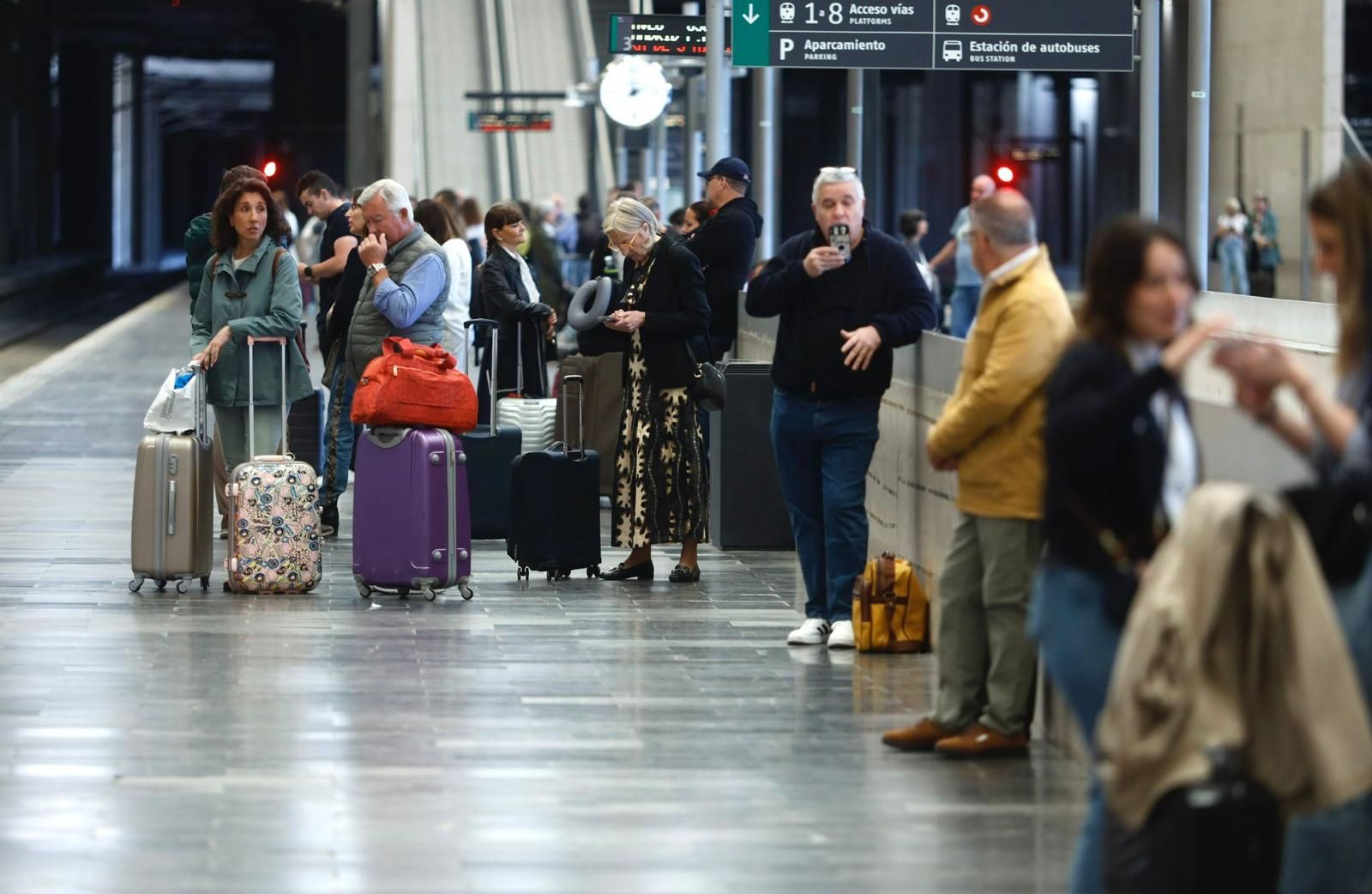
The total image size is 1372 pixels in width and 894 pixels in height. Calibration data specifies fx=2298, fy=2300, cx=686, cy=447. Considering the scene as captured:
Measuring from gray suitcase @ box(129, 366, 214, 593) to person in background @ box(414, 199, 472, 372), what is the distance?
6.70 feet

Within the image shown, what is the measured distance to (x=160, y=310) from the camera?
34.3 m

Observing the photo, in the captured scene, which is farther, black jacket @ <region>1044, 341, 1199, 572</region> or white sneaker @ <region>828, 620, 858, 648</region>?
white sneaker @ <region>828, 620, 858, 648</region>

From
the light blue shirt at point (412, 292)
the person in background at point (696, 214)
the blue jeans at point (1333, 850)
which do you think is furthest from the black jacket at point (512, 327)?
the blue jeans at point (1333, 850)

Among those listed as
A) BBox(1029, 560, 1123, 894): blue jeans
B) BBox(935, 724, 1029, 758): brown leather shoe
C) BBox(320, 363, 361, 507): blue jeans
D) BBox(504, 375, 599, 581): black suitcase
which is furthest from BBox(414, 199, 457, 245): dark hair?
BBox(1029, 560, 1123, 894): blue jeans

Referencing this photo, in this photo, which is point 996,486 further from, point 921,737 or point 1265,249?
point 1265,249

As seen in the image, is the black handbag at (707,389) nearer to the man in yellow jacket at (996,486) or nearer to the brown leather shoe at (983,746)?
the man in yellow jacket at (996,486)

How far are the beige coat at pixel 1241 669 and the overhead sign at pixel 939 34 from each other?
10.9 m

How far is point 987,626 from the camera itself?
21.2ft

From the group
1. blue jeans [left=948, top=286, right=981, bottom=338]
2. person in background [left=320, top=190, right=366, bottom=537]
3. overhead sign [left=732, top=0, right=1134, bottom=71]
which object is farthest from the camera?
blue jeans [left=948, top=286, right=981, bottom=338]

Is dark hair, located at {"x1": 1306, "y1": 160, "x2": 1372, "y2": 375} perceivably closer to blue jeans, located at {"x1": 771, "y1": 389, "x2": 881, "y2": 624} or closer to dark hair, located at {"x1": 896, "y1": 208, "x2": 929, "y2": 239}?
blue jeans, located at {"x1": 771, "y1": 389, "x2": 881, "y2": 624}

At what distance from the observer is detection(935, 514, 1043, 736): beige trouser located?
6.24 meters

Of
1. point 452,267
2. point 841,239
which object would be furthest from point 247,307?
point 841,239

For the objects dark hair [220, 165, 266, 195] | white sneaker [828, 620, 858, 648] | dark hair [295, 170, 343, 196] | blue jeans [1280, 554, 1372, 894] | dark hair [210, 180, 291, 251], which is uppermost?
dark hair [295, 170, 343, 196]

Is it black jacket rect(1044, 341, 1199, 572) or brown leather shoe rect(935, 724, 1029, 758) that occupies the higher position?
black jacket rect(1044, 341, 1199, 572)
